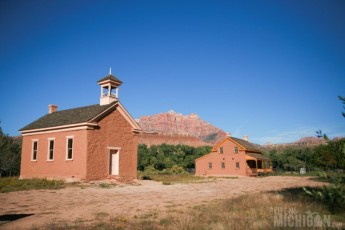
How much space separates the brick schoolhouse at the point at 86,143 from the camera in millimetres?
24469

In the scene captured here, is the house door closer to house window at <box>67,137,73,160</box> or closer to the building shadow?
house window at <box>67,137,73,160</box>

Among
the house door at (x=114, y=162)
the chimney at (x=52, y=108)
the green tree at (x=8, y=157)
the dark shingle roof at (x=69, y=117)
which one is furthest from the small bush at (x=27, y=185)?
the green tree at (x=8, y=157)

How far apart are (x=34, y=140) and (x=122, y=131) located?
9316mm

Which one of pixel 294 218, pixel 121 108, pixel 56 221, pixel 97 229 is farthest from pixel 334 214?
pixel 121 108

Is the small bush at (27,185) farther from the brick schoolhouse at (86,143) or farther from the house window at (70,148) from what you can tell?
the house window at (70,148)

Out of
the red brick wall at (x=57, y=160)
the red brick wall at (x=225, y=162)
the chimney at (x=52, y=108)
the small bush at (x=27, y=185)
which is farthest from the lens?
the red brick wall at (x=225, y=162)

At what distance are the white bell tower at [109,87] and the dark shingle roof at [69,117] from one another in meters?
0.84

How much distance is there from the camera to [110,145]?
26297 millimetres

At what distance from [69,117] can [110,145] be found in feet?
17.6

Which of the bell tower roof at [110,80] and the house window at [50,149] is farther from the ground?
the bell tower roof at [110,80]

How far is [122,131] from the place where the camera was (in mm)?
27781

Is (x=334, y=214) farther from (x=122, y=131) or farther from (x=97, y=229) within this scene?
(x=122, y=131)

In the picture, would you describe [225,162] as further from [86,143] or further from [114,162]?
[86,143]

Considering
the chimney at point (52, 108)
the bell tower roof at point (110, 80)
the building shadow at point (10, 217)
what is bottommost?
the building shadow at point (10, 217)
